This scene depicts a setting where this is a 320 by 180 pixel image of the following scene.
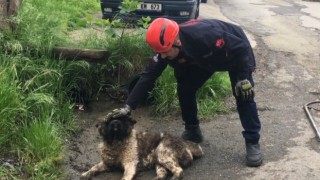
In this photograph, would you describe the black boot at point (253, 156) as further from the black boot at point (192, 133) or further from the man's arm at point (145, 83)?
the man's arm at point (145, 83)

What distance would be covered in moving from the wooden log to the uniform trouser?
1.49 m

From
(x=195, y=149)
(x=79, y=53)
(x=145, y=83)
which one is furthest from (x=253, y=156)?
(x=79, y=53)

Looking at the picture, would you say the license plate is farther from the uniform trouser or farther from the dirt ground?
the uniform trouser

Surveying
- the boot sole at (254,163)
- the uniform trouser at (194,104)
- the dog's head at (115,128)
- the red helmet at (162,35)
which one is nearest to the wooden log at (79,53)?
the uniform trouser at (194,104)

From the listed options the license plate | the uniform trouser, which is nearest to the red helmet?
the uniform trouser

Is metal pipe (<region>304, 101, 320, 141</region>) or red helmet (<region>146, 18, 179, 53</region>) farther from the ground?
red helmet (<region>146, 18, 179, 53</region>)

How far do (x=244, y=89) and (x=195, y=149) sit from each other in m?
0.89

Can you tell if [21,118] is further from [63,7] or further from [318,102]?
[63,7]

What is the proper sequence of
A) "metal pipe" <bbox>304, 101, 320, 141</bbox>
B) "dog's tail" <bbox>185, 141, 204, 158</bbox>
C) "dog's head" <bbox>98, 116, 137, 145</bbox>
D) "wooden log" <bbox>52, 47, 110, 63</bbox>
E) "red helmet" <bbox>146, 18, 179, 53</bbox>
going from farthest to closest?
"wooden log" <bbox>52, 47, 110, 63</bbox> < "metal pipe" <bbox>304, 101, 320, 141</bbox> < "dog's tail" <bbox>185, 141, 204, 158</bbox> < "dog's head" <bbox>98, 116, 137, 145</bbox> < "red helmet" <bbox>146, 18, 179, 53</bbox>

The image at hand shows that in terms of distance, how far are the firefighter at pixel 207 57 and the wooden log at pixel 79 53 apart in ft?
5.37

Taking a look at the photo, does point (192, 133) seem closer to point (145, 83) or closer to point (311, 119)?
point (145, 83)

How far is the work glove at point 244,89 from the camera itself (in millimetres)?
4285

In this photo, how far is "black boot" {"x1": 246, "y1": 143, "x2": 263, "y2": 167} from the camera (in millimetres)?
4559

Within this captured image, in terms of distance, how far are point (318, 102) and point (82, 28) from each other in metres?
4.19
